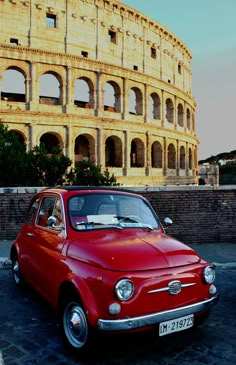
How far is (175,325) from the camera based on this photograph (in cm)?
351

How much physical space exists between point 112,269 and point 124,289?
22cm

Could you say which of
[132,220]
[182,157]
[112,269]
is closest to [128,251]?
[112,269]

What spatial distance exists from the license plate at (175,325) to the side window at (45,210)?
2225mm

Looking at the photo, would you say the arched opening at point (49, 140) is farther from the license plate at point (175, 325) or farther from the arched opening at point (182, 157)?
the license plate at point (175, 325)

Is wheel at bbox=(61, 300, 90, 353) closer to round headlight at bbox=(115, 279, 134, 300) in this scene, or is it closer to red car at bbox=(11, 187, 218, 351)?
red car at bbox=(11, 187, 218, 351)

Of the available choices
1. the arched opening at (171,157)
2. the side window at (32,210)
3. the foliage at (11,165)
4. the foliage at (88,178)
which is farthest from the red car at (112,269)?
the arched opening at (171,157)

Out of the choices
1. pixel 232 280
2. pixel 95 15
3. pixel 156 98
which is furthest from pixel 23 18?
pixel 232 280

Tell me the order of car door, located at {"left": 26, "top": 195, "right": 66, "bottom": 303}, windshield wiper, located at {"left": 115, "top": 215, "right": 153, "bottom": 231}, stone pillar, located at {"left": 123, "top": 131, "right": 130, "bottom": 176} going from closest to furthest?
1. car door, located at {"left": 26, "top": 195, "right": 66, "bottom": 303}
2. windshield wiper, located at {"left": 115, "top": 215, "right": 153, "bottom": 231}
3. stone pillar, located at {"left": 123, "top": 131, "right": 130, "bottom": 176}

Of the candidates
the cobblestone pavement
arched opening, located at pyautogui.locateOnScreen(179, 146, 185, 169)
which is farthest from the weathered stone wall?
arched opening, located at pyautogui.locateOnScreen(179, 146, 185, 169)

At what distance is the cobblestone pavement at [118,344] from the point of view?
136 inches

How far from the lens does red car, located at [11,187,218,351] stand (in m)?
3.29

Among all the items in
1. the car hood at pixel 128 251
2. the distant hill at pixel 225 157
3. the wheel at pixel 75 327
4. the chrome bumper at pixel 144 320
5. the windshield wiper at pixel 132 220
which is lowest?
the wheel at pixel 75 327

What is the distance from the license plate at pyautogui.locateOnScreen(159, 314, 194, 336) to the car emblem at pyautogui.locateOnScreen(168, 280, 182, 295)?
28 centimetres

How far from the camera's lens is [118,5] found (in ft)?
98.8
